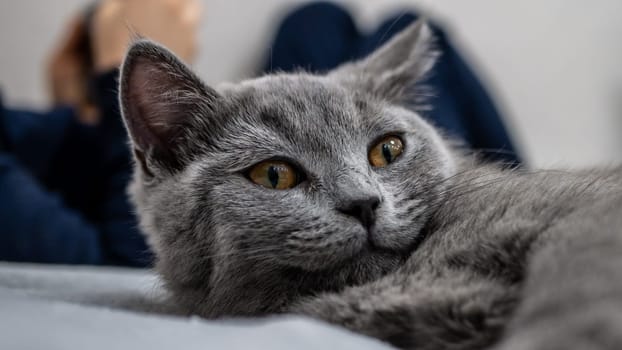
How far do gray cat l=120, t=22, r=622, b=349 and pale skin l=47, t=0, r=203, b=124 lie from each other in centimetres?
112

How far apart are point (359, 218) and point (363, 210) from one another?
13 millimetres

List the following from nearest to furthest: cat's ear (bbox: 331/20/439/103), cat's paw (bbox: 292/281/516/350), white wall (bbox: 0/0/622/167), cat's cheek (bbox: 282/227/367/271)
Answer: cat's paw (bbox: 292/281/516/350), cat's cheek (bbox: 282/227/367/271), cat's ear (bbox: 331/20/439/103), white wall (bbox: 0/0/622/167)

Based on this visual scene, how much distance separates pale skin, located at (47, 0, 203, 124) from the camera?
2252mm

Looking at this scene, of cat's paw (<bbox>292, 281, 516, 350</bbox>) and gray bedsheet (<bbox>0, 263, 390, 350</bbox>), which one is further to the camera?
cat's paw (<bbox>292, 281, 516, 350</bbox>)

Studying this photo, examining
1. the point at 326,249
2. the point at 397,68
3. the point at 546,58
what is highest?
the point at 397,68

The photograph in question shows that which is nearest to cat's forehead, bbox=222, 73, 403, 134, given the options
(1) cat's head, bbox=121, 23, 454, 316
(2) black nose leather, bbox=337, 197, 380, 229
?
(1) cat's head, bbox=121, 23, 454, 316

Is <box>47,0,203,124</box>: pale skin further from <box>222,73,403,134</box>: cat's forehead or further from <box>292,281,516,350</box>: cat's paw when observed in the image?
<box>292,281,516,350</box>: cat's paw

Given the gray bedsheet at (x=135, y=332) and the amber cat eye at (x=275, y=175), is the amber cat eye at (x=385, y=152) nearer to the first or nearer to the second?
the amber cat eye at (x=275, y=175)

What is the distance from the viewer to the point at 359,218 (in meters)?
0.85

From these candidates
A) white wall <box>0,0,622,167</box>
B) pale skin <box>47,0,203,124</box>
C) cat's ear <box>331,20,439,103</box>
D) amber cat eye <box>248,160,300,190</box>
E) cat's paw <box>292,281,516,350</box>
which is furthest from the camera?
white wall <box>0,0,622,167</box>

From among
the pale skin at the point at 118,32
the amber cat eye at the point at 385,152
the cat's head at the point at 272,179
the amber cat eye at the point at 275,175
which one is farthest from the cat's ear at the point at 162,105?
the pale skin at the point at 118,32

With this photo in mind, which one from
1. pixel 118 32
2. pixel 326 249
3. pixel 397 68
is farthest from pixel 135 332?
pixel 118 32

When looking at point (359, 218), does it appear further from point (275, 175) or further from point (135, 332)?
point (135, 332)

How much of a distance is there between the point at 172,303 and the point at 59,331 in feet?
1.57
